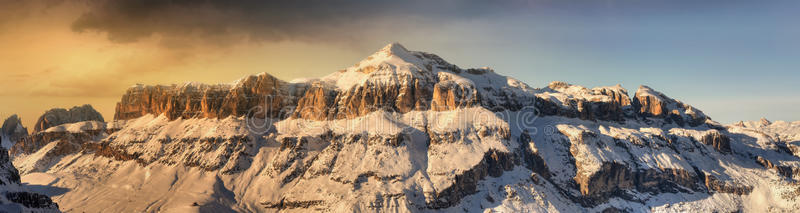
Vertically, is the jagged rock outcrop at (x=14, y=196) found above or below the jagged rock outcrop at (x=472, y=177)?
above

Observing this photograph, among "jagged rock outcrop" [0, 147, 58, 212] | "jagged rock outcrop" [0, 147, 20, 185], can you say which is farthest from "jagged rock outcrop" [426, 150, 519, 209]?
"jagged rock outcrop" [0, 147, 20, 185]

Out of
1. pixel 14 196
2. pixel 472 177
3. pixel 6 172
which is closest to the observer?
pixel 14 196

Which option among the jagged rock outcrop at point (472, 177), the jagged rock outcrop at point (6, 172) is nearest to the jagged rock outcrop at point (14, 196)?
the jagged rock outcrop at point (6, 172)

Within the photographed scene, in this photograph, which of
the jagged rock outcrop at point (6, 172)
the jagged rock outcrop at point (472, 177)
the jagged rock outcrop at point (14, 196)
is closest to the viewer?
the jagged rock outcrop at point (14, 196)

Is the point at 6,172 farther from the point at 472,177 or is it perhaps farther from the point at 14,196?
the point at 472,177

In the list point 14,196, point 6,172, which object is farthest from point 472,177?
point 6,172

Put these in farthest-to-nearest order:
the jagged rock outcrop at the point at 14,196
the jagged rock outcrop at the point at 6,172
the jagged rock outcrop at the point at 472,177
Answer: the jagged rock outcrop at the point at 472,177 → the jagged rock outcrop at the point at 6,172 → the jagged rock outcrop at the point at 14,196

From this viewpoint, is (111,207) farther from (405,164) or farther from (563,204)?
(563,204)

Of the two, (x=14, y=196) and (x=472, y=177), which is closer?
(x=14, y=196)

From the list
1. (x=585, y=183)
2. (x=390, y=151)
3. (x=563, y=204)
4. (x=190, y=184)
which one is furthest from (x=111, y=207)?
(x=585, y=183)

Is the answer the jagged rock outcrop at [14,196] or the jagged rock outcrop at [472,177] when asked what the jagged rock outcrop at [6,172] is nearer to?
the jagged rock outcrop at [14,196]

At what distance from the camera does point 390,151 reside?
642 ft

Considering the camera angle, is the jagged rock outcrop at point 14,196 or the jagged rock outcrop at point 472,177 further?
the jagged rock outcrop at point 472,177

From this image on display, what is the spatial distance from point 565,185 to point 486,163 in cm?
3369
